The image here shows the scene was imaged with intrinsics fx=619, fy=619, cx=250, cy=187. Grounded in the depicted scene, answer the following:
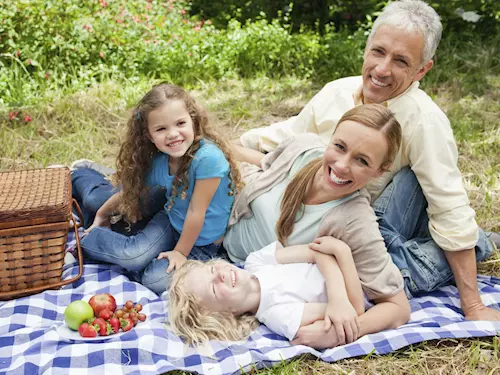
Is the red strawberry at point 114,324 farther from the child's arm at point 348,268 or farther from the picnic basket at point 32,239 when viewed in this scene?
the child's arm at point 348,268

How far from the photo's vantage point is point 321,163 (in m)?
3.01

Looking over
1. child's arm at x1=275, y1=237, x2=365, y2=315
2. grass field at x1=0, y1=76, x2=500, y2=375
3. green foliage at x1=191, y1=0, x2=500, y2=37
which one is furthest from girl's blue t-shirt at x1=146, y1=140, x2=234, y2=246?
green foliage at x1=191, y1=0, x2=500, y2=37

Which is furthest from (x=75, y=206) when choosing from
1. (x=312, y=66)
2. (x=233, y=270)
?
(x=312, y=66)

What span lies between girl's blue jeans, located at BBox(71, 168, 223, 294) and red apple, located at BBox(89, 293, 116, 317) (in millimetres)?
309

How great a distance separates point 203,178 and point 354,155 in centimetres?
81

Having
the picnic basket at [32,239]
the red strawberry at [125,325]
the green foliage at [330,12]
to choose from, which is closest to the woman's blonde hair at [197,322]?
the red strawberry at [125,325]

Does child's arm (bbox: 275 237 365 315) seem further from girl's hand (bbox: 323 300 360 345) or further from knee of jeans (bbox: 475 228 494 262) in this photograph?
knee of jeans (bbox: 475 228 494 262)

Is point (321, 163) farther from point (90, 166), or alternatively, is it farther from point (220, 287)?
point (90, 166)

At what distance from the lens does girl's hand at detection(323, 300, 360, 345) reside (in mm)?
2680

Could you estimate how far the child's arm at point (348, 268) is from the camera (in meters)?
2.73

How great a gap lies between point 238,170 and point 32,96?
9.32ft

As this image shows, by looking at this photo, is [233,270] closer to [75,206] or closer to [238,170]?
[238,170]

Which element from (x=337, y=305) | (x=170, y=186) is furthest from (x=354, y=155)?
(x=170, y=186)

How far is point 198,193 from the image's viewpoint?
316 centimetres
